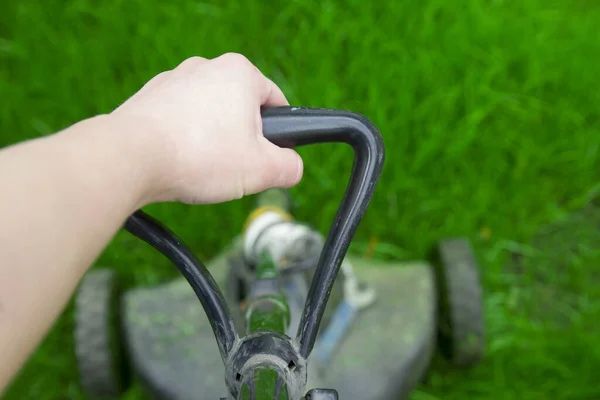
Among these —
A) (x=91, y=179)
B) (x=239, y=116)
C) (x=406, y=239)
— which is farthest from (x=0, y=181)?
(x=406, y=239)

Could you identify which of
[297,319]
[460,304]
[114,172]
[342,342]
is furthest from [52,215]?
[460,304]

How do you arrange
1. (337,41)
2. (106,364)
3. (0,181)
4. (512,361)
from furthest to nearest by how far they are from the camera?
(337,41), (512,361), (106,364), (0,181)

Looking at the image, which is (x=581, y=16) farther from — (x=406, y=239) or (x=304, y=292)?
(x=304, y=292)

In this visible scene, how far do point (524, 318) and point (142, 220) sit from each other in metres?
0.83

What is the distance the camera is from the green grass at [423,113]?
3.56ft

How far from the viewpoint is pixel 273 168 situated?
1.64 feet

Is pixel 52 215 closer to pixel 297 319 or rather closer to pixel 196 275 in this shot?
pixel 196 275

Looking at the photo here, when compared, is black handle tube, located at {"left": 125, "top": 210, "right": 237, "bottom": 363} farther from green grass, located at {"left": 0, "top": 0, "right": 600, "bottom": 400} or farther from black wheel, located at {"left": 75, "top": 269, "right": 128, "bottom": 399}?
green grass, located at {"left": 0, "top": 0, "right": 600, "bottom": 400}

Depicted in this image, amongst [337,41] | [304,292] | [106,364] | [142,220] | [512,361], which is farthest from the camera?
[337,41]

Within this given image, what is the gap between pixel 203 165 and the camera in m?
0.47

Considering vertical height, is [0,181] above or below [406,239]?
below

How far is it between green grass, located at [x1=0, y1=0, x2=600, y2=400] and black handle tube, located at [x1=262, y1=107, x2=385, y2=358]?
643mm

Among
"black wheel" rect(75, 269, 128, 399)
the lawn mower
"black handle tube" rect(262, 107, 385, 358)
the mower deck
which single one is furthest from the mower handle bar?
"black wheel" rect(75, 269, 128, 399)

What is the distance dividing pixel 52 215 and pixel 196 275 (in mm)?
117
